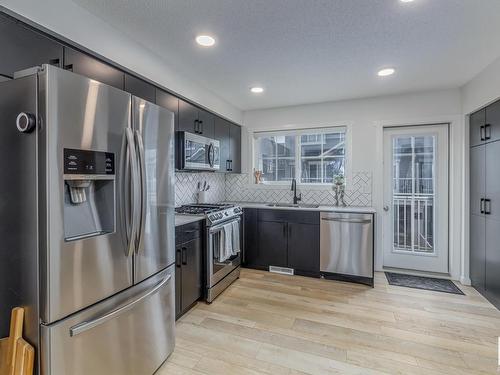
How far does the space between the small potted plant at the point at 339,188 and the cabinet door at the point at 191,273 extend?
2.20 meters

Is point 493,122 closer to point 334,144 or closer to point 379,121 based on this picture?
point 379,121

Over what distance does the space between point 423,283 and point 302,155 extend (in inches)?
94.7

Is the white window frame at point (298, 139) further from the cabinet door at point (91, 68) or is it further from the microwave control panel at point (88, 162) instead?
the microwave control panel at point (88, 162)

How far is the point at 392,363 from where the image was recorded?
6.34 ft

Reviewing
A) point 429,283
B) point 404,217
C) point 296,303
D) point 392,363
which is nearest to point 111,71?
point 296,303

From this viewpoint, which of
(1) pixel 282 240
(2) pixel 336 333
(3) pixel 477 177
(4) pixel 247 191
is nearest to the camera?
(2) pixel 336 333

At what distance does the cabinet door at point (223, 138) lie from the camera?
3.78 m

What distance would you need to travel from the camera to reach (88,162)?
133 centimetres

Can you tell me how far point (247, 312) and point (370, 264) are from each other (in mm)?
1688

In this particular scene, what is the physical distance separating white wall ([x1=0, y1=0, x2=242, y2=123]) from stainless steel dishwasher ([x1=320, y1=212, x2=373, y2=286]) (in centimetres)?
241

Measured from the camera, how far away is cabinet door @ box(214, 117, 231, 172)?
3.78 meters

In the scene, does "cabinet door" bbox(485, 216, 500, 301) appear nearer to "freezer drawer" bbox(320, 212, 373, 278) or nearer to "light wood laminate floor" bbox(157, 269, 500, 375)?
"light wood laminate floor" bbox(157, 269, 500, 375)

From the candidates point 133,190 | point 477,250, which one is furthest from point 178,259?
point 477,250

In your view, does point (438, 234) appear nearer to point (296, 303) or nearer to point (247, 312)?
point (296, 303)
